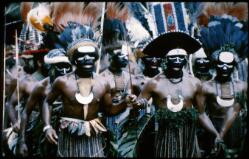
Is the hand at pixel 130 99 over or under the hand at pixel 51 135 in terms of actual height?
over

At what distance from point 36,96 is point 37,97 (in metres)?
0.02

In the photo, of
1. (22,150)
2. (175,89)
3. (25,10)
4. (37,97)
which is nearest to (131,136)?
(175,89)

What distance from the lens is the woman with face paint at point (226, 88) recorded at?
8.27 metres

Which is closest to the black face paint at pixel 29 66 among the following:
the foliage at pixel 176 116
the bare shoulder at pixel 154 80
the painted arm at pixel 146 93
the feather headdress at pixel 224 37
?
the painted arm at pixel 146 93

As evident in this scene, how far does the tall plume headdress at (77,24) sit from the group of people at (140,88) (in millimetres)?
13

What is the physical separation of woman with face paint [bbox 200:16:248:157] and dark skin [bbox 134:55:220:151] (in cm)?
8

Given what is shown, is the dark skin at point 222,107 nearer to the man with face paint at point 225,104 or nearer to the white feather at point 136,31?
the man with face paint at point 225,104

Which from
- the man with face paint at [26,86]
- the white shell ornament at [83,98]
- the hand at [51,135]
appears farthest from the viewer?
the man with face paint at [26,86]

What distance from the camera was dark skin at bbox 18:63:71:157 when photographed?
8359 mm

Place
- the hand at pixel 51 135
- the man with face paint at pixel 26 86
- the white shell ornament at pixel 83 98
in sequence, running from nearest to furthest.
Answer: the white shell ornament at pixel 83 98 → the hand at pixel 51 135 → the man with face paint at pixel 26 86

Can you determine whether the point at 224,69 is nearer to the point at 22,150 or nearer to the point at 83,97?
the point at 83,97

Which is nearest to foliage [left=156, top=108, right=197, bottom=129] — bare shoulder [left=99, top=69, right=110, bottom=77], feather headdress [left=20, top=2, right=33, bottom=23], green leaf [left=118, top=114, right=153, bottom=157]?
green leaf [left=118, top=114, right=153, bottom=157]

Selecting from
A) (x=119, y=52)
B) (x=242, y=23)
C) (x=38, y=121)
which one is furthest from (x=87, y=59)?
(x=242, y=23)

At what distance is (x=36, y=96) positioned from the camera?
8.41m
